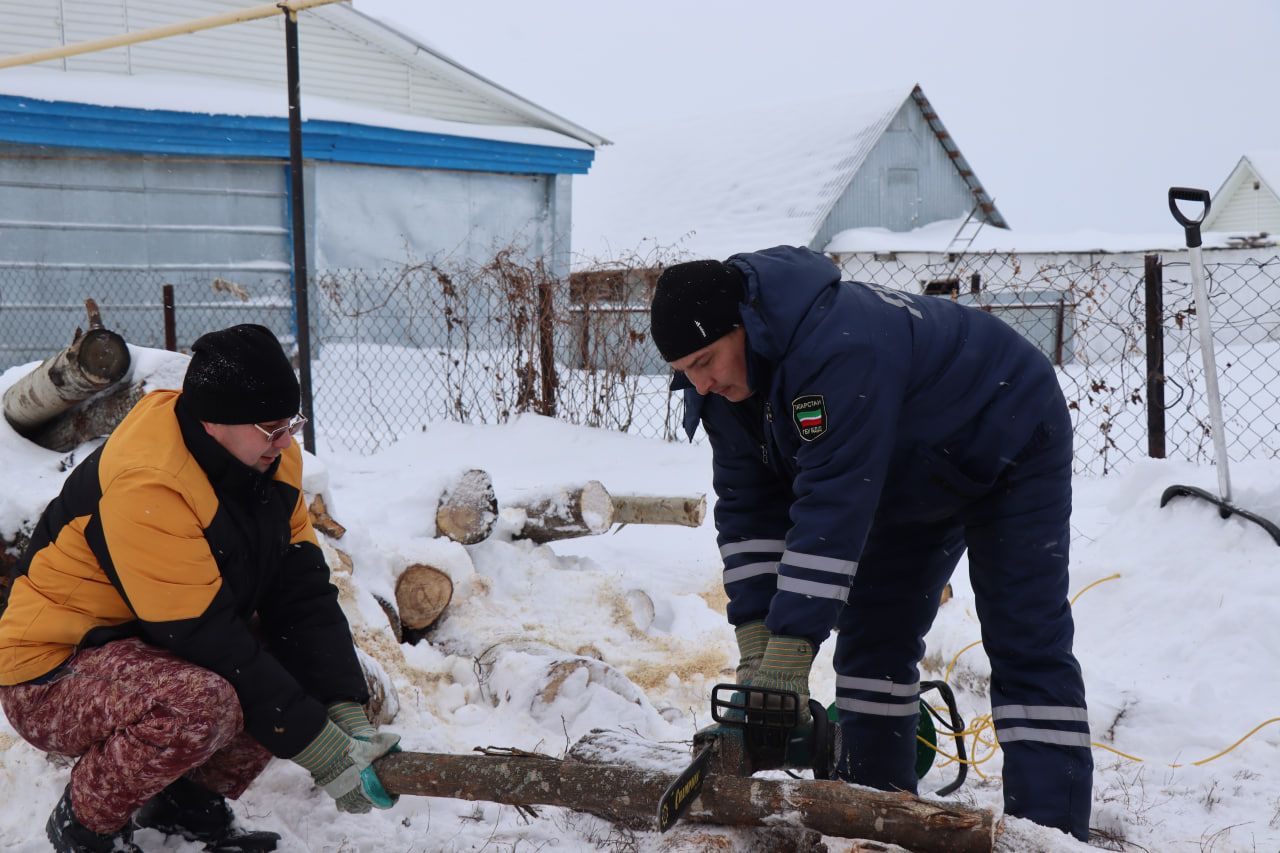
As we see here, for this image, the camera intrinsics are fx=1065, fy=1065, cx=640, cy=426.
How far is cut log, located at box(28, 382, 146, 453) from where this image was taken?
13.9 feet

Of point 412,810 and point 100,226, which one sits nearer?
point 412,810

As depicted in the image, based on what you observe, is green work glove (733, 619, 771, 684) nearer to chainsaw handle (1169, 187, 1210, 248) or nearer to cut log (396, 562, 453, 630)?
cut log (396, 562, 453, 630)

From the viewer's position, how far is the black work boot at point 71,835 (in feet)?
8.02

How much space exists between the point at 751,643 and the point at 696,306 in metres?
0.90

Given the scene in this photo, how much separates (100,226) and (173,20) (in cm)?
273

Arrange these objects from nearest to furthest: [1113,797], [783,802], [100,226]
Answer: [783,802], [1113,797], [100,226]

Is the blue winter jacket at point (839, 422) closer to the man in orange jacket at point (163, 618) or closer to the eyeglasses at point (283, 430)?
the eyeglasses at point (283, 430)

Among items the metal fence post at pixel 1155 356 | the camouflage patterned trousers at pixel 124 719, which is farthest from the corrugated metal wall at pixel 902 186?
the camouflage patterned trousers at pixel 124 719

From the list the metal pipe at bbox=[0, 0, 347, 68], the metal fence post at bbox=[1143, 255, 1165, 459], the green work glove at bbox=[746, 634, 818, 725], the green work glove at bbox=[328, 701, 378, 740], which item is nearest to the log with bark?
the green work glove at bbox=[328, 701, 378, 740]

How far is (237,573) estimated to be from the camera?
251 cm

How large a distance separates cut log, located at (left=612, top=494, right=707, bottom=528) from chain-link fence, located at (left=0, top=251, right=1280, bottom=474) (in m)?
2.38

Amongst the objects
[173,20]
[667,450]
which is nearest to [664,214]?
[173,20]

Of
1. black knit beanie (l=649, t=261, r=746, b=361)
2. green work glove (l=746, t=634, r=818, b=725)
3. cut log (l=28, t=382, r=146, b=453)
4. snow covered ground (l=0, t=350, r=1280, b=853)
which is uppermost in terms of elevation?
black knit beanie (l=649, t=261, r=746, b=361)

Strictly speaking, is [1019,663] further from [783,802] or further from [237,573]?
[237,573]
